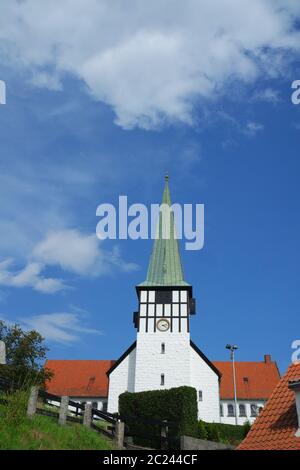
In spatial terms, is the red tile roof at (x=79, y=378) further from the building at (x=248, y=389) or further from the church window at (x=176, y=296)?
the church window at (x=176, y=296)

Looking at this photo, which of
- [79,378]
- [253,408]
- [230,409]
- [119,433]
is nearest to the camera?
[119,433]

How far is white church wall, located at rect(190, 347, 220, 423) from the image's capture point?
129ft

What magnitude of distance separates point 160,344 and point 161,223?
41.1 ft

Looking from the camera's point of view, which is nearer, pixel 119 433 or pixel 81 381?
pixel 119 433

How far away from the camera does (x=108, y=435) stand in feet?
54.3

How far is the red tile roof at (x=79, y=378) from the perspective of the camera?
4816 centimetres

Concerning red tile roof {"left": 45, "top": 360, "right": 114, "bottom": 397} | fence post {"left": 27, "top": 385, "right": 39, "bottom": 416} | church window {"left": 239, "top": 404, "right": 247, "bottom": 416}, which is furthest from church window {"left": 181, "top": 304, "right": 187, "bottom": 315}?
fence post {"left": 27, "top": 385, "right": 39, "bottom": 416}

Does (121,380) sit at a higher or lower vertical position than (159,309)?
lower

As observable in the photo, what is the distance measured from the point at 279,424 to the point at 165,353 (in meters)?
27.7

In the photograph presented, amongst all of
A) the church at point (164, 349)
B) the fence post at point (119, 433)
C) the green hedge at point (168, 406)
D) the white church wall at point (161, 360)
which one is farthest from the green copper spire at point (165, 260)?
the fence post at point (119, 433)

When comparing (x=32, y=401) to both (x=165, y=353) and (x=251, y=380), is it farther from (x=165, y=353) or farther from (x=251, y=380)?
(x=251, y=380)

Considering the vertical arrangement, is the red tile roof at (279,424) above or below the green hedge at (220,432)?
below

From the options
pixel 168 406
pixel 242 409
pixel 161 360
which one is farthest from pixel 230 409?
pixel 168 406

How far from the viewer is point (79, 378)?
50.2 m
